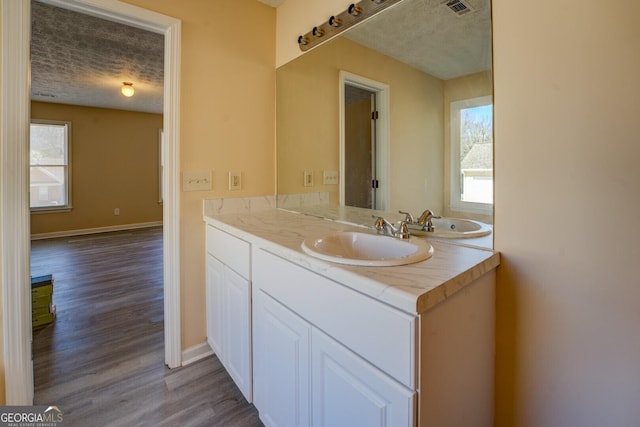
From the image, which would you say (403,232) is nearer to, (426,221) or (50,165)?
(426,221)

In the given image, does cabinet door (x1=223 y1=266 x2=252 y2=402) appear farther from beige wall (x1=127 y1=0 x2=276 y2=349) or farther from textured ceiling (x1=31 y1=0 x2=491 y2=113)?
textured ceiling (x1=31 y1=0 x2=491 y2=113)

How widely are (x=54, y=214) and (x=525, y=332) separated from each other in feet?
22.7

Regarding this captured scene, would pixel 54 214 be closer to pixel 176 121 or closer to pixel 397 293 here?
pixel 176 121

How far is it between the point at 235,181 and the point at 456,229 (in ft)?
4.53

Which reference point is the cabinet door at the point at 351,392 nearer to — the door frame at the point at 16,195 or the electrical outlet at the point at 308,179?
the electrical outlet at the point at 308,179

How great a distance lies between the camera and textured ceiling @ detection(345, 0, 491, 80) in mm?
1088

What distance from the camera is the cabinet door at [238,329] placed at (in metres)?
1.44

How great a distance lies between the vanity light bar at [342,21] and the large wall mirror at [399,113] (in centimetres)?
4

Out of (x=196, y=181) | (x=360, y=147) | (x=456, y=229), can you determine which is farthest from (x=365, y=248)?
(x=196, y=181)

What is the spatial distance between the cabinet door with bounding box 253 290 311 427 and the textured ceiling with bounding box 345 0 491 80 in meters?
1.14

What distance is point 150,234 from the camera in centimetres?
562

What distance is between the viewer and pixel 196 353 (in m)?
1.89

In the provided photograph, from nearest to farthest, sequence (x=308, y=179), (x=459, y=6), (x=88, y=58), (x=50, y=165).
Result: (x=459, y=6), (x=308, y=179), (x=88, y=58), (x=50, y=165)

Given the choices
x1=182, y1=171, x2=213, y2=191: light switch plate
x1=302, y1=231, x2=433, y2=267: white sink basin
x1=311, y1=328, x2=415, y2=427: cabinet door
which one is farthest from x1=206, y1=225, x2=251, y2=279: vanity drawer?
x1=311, y1=328, x2=415, y2=427: cabinet door
